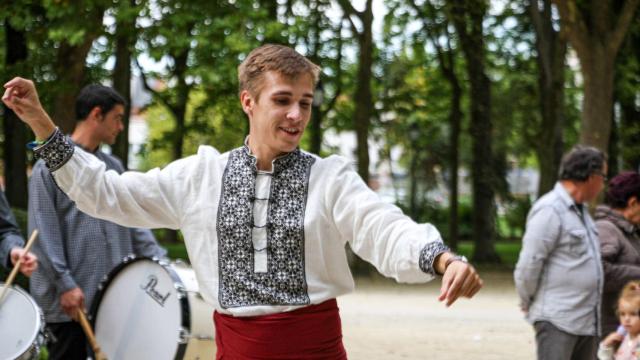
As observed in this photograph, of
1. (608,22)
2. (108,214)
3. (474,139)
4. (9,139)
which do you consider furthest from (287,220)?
(474,139)

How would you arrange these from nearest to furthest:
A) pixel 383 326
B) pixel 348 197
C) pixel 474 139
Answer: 1. pixel 348 197
2. pixel 383 326
3. pixel 474 139

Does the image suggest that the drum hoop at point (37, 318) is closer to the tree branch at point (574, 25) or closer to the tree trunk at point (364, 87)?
the tree branch at point (574, 25)

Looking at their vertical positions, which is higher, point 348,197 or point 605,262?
point 348,197

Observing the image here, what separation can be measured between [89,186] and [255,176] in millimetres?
546

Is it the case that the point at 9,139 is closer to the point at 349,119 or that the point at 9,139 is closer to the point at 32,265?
the point at 349,119

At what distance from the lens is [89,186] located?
382cm

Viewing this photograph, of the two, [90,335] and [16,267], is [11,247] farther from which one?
[90,335]

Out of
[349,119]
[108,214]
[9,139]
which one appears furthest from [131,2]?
[349,119]

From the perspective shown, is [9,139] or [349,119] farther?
[349,119]

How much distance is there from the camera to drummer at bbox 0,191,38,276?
→ 5828 millimetres

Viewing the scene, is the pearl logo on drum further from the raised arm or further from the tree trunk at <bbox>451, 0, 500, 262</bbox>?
the tree trunk at <bbox>451, 0, 500, 262</bbox>

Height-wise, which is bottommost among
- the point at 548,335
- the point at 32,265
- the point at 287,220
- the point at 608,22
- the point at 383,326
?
the point at 383,326

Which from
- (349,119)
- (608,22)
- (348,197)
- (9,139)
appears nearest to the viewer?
(348,197)

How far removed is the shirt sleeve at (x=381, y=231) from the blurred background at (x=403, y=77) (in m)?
7.26
